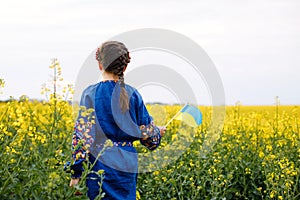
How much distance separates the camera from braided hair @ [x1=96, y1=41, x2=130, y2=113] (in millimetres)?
3488

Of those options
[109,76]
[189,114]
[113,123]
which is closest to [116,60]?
[109,76]

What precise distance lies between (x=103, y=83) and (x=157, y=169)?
1.99 metres

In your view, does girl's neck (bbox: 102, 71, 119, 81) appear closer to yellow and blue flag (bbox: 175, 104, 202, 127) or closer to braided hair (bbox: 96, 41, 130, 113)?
braided hair (bbox: 96, 41, 130, 113)

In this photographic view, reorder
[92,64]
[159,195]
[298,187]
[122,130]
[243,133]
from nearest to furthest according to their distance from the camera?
1. [122,130]
2. [92,64]
3. [159,195]
4. [298,187]
5. [243,133]

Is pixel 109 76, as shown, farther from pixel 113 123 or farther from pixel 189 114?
pixel 189 114

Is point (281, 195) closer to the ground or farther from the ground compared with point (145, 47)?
closer to the ground

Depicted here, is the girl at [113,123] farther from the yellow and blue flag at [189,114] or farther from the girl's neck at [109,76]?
the yellow and blue flag at [189,114]

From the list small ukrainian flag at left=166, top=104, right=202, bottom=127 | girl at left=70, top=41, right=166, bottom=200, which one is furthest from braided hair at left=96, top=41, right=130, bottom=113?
small ukrainian flag at left=166, top=104, right=202, bottom=127

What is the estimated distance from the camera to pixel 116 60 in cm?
349

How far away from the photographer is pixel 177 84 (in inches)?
160

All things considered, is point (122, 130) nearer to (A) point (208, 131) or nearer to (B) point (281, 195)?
(B) point (281, 195)

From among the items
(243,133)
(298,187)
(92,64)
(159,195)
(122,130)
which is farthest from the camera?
(243,133)

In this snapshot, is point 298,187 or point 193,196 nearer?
point 193,196

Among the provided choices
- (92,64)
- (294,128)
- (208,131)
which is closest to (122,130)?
(92,64)
